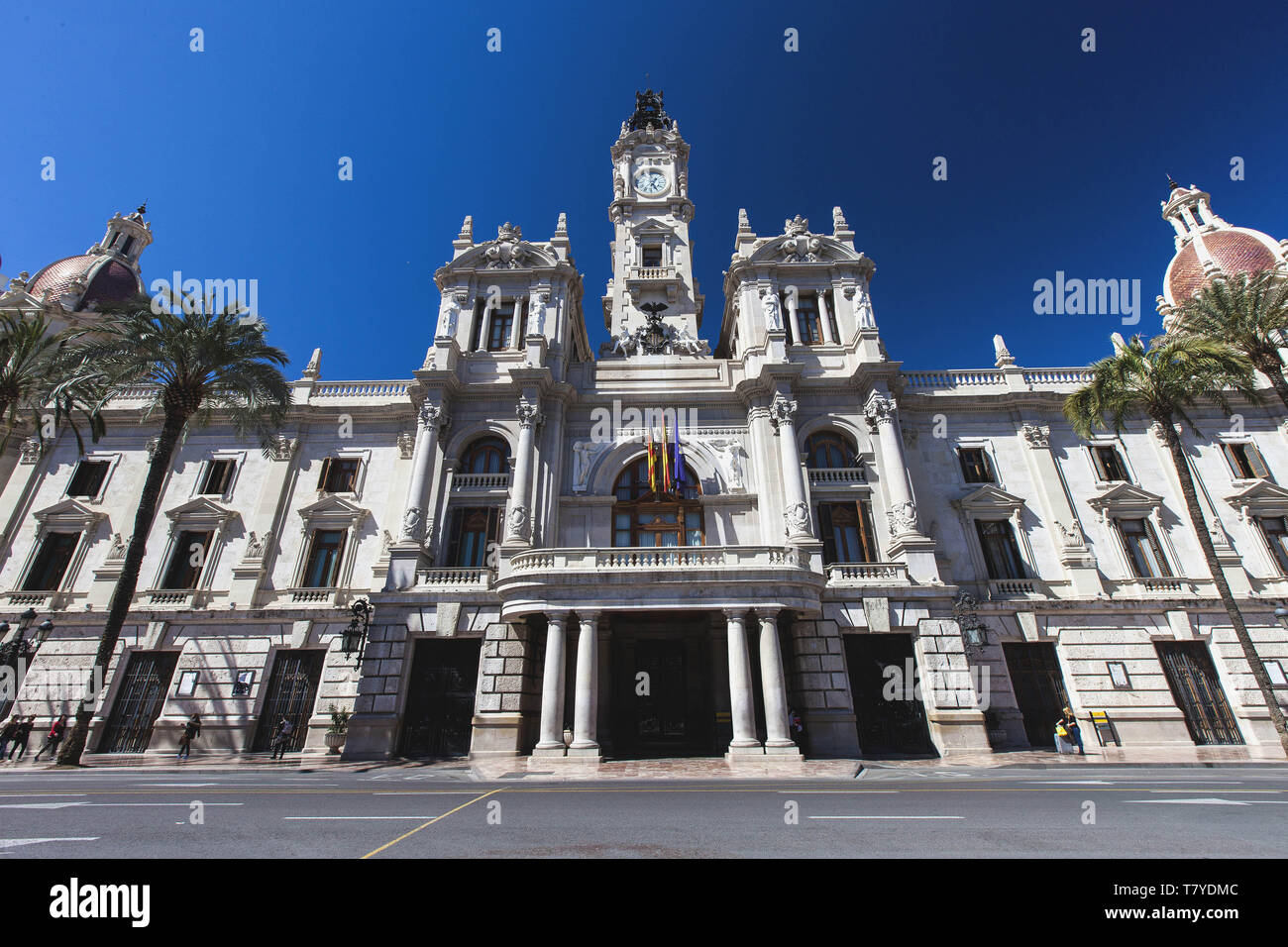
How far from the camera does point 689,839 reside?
24.7 ft

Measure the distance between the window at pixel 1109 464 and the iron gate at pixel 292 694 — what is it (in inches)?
1371

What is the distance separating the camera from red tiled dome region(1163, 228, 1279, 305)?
41612 mm

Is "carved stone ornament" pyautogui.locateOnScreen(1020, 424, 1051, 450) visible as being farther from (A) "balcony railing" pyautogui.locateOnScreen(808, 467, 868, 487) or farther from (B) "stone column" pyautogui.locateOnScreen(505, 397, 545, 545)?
(B) "stone column" pyautogui.locateOnScreen(505, 397, 545, 545)

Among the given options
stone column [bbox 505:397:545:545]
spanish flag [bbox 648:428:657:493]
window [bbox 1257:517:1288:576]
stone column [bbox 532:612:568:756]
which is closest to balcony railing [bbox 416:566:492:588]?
stone column [bbox 505:397:545:545]

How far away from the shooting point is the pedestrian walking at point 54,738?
21203 mm

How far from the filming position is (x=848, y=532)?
2483cm

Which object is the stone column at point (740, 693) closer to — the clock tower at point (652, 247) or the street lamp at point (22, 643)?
the clock tower at point (652, 247)

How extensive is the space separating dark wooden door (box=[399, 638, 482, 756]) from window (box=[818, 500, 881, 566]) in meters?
14.8

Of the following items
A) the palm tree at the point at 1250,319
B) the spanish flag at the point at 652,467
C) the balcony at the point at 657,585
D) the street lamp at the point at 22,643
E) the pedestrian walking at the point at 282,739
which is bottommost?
the pedestrian walking at the point at 282,739

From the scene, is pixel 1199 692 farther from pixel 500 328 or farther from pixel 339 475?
pixel 339 475

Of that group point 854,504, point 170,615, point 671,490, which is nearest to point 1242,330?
point 854,504

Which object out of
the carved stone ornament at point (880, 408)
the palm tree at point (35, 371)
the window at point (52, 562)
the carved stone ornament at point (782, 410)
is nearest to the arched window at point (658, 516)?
the carved stone ornament at point (782, 410)

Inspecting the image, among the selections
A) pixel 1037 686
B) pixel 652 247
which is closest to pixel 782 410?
pixel 1037 686

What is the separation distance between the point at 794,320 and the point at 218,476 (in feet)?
95.7
